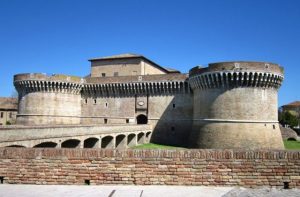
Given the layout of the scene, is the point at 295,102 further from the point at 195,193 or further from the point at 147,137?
the point at 195,193

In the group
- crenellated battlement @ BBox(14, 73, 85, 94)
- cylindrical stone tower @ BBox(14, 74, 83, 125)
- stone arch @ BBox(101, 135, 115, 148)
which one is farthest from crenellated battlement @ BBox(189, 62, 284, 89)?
cylindrical stone tower @ BBox(14, 74, 83, 125)

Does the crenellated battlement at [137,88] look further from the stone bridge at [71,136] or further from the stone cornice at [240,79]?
the stone cornice at [240,79]

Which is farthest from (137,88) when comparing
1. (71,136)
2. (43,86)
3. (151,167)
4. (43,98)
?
(151,167)

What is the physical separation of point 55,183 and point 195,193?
345 centimetres

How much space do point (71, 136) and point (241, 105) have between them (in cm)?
1573

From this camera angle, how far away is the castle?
26.2m

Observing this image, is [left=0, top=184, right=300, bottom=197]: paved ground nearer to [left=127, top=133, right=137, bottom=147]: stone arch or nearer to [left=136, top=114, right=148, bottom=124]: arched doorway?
[left=127, top=133, right=137, bottom=147]: stone arch

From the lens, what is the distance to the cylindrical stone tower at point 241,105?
25953 mm

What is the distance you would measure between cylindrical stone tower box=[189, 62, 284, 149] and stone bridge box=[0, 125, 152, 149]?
24.2ft

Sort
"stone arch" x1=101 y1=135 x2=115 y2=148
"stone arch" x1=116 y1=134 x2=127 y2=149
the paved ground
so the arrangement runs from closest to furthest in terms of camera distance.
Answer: the paved ground
"stone arch" x1=101 y1=135 x2=115 y2=148
"stone arch" x1=116 y1=134 x2=127 y2=149

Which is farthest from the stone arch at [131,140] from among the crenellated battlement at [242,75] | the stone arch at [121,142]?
the crenellated battlement at [242,75]

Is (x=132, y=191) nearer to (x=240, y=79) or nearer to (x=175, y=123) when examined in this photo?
(x=240, y=79)

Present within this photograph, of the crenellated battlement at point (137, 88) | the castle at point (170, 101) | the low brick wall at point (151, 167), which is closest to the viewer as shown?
the low brick wall at point (151, 167)

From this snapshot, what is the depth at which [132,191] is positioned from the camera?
21.4ft
